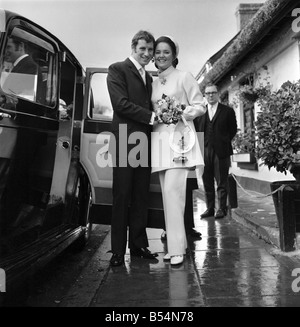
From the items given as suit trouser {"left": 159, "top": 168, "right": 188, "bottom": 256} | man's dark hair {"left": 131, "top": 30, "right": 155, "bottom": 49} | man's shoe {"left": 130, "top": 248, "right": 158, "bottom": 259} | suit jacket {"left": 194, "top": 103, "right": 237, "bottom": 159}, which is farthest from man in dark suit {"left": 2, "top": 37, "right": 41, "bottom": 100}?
suit jacket {"left": 194, "top": 103, "right": 237, "bottom": 159}

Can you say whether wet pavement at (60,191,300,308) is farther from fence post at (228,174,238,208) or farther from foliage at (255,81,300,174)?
fence post at (228,174,238,208)

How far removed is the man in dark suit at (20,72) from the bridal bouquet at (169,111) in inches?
43.5

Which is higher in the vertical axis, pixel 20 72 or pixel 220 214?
pixel 20 72

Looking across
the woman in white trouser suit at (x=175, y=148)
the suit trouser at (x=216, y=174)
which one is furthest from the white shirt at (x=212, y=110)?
the woman in white trouser suit at (x=175, y=148)

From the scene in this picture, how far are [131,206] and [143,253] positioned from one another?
501 millimetres

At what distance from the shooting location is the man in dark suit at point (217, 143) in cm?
601

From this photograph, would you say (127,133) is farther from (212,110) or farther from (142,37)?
(212,110)

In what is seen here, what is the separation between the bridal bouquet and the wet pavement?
1.36 meters

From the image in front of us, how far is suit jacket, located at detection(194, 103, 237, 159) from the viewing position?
5.99m

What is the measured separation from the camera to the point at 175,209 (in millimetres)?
3670

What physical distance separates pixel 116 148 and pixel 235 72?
312 inches

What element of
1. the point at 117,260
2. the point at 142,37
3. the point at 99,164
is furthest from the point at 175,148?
→ the point at 117,260

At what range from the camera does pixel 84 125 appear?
4262 millimetres
